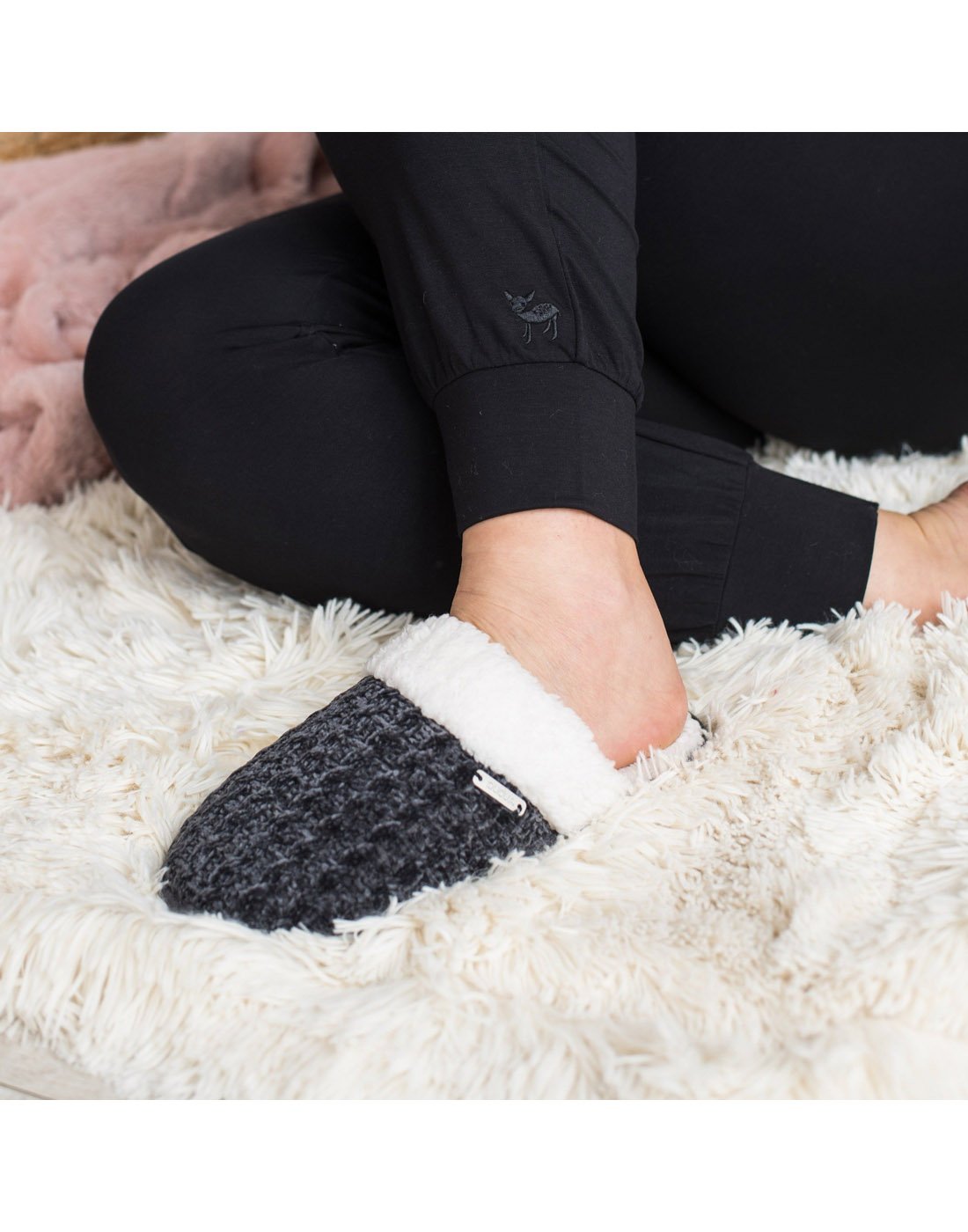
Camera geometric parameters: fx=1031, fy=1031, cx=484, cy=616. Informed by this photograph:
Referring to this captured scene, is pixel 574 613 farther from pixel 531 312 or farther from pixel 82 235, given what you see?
pixel 82 235

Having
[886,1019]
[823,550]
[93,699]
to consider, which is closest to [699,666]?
[823,550]

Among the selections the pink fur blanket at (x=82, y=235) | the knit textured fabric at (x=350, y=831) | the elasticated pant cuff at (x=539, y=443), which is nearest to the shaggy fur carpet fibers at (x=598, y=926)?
the knit textured fabric at (x=350, y=831)

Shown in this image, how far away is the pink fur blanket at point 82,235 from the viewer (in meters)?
0.84

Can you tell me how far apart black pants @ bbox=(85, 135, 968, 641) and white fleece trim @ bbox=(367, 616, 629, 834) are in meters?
0.09

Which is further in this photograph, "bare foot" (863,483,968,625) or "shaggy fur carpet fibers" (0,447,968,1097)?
"bare foot" (863,483,968,625)

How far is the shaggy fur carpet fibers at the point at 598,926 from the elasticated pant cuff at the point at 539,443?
0.14 metres

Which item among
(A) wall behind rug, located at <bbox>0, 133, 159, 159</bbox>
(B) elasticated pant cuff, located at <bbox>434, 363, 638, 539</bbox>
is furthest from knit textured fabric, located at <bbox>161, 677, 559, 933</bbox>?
(A) wall behind rug, located at <bbox>0, 133, 159, 159</bbox>

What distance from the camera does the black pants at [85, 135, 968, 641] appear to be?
0.60 m

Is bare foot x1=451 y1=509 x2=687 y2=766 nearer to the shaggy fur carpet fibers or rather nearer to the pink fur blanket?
the shaggy fur carpet fibers

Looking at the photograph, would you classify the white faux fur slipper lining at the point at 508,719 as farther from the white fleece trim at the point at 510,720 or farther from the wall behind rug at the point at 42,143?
the wall behind rug at the point at 42,143

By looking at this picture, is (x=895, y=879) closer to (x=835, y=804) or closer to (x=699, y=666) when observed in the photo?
(x=835, y=804)

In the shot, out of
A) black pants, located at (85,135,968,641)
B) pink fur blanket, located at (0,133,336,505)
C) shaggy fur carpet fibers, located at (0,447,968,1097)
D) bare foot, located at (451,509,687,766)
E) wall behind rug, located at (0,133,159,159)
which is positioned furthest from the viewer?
wall behind rug, located at (0,133,159,159)

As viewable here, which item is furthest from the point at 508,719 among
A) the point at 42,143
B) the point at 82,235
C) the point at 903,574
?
the point at 42,143
